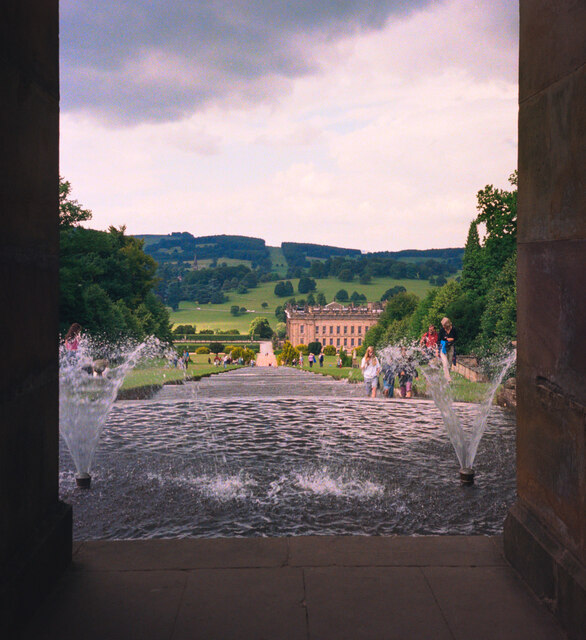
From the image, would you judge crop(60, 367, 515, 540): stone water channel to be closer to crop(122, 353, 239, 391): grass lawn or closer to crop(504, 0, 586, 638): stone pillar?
crop(504, 0, 586, 638): stone pillar

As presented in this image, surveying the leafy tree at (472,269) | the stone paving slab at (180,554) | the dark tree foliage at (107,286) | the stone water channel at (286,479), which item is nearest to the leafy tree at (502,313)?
the leafy tree at (472,269)

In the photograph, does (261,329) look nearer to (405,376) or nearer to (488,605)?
(405,376)

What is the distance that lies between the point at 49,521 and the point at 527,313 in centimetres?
340

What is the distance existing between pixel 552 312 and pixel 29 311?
10.2ft

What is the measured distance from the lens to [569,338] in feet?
12.3

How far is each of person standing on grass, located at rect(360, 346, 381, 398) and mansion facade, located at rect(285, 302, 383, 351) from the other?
157 metres

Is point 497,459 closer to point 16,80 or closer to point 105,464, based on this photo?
point 105,464

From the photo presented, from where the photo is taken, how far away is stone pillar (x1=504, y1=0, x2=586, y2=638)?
3576mm

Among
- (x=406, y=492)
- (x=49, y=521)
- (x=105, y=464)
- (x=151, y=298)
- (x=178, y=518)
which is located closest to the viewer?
(x=49, y=521)

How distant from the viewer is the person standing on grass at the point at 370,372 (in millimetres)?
16875

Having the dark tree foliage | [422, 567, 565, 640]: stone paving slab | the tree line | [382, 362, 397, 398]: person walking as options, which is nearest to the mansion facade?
the dark tree foliage

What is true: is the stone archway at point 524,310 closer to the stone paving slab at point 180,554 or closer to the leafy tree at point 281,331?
the stone paving slab at point 180,554

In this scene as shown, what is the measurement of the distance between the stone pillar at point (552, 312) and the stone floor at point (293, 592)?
1.11 ft

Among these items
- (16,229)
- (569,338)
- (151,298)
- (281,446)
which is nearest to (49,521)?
(16,229)
